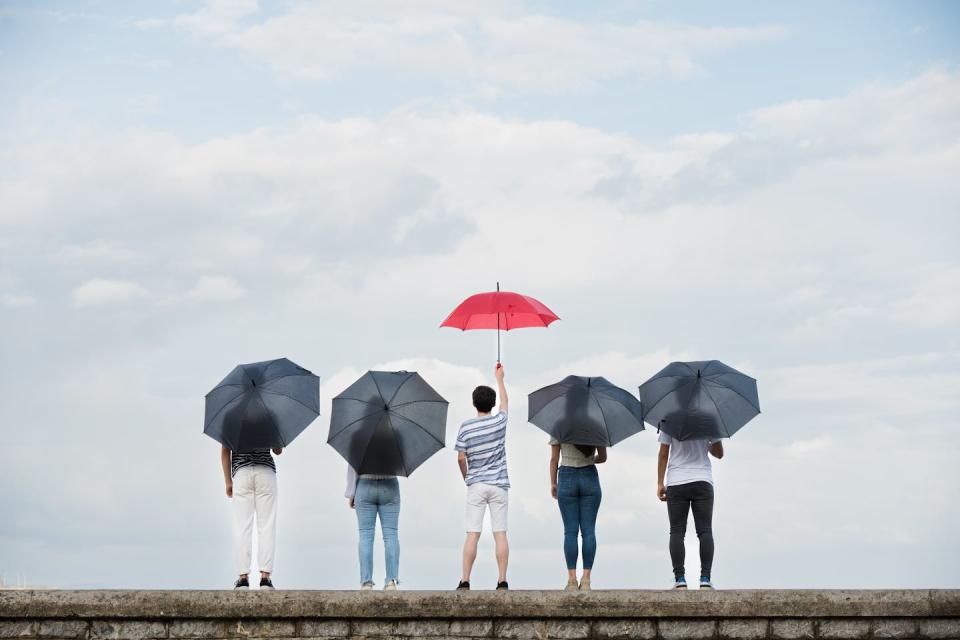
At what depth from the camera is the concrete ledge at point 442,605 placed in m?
13.2

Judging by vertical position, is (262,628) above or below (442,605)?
below

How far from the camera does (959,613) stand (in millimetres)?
13555

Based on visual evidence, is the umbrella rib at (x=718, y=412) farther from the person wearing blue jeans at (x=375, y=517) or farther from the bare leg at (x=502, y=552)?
the person wearing blue jeans at (x=375, y=517)

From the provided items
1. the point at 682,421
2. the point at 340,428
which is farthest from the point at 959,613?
the point at 340,428

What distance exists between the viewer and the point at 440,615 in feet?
43.3

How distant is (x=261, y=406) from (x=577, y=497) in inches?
111

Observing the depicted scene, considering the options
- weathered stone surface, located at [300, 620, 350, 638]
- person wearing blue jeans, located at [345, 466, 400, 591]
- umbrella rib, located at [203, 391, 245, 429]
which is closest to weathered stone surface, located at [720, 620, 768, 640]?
person wearing blue jeans, located at [345, 466, 400, 591]

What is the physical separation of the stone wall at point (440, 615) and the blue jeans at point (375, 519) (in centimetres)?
69

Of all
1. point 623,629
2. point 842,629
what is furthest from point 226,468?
point 842,629

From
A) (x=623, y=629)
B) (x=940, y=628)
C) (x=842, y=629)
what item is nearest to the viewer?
(x=623, y=629)

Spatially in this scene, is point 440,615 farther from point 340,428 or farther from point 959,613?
point 959,613

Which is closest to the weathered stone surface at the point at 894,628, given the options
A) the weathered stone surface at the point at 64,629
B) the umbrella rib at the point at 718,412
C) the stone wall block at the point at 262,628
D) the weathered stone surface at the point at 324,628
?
the umbrella rib at the point at 718,412

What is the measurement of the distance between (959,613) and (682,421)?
2.78 meters

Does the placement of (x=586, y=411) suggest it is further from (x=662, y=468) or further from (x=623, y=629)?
(x=623, y=629)
